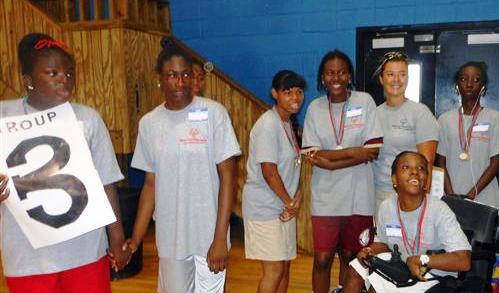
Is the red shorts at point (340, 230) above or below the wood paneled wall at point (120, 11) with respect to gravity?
below

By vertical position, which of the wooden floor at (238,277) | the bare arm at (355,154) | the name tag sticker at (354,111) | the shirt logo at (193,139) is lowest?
the wooden floor at (238,277)

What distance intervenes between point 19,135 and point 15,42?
3181 mm

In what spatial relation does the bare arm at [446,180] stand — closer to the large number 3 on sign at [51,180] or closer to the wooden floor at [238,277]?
the wooden floor at [238,277]

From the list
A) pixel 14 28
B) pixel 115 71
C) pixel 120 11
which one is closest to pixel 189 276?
pixel 115 71

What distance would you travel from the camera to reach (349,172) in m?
2.71

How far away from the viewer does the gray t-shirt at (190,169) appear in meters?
1.97

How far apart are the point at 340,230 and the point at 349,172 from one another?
0.36 meters

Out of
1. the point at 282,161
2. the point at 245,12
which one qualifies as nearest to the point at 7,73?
the point at 245,12

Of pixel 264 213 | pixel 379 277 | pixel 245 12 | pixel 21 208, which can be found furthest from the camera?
pixel 245 12

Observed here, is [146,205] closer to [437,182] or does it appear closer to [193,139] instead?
[193,139]

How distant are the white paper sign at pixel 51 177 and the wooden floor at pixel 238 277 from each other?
6.87 feet

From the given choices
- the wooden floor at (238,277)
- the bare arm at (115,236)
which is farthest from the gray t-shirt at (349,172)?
the bare arm at (115,236)

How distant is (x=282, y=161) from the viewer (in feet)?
8.52

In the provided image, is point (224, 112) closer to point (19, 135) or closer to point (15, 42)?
point (19, 135)
